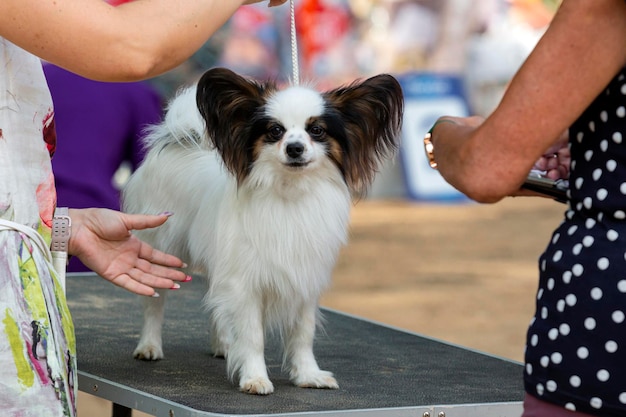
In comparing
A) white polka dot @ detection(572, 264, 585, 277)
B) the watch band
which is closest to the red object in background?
the watch band

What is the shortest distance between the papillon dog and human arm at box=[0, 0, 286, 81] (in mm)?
974

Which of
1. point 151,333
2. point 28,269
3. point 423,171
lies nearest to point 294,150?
point 151,333

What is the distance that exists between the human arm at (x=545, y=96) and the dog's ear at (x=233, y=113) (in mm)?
1246

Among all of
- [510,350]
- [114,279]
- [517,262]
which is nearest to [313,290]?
[114,279]

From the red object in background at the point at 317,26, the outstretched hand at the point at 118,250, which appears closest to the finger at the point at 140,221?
the outstretched hand at the point at 118,250

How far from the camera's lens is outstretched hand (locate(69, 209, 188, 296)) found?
2.15m

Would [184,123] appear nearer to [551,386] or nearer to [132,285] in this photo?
[132,285]

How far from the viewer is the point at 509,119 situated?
1.39 metres

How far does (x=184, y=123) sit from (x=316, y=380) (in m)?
0.91

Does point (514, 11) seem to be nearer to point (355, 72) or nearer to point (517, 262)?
point (355, 72)

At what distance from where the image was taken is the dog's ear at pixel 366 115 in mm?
2721

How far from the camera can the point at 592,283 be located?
136cm

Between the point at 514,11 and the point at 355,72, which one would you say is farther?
the point at 514,11

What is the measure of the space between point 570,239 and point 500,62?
41.2 ft
